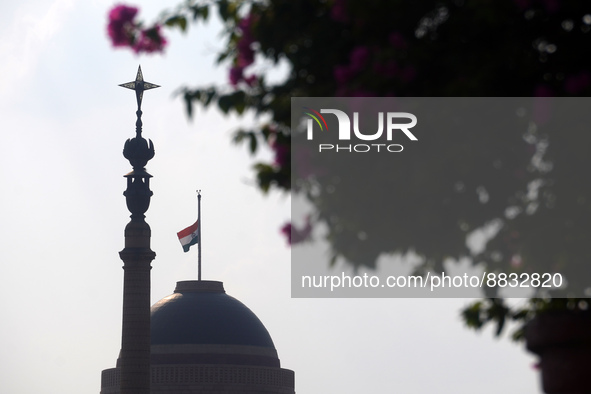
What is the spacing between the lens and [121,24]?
33.9 feet

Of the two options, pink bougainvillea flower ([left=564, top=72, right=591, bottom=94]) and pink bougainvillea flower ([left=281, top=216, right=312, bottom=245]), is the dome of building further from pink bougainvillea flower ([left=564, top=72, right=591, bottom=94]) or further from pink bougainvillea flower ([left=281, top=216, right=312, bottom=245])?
pink bougainvillea flower ([left=564, top=72, right=591, bottom=94])

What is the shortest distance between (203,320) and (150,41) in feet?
332

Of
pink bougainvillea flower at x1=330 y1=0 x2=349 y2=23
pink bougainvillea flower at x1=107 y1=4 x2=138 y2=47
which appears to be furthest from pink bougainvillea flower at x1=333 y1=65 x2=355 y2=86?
pink bougainvillea flower at x1=107 y1=4 x2=138 y2=47

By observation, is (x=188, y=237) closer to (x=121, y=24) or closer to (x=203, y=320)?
(x=203, y=320)

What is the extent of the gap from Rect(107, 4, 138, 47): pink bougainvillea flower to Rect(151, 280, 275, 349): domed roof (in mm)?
99595

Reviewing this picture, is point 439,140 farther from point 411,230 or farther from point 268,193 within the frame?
point 268,193

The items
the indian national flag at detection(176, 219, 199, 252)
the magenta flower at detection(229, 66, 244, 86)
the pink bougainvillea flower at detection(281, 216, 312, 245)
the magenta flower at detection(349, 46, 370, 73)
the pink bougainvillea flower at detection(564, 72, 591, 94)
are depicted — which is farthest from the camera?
the indian national flag at detection(176, 219, 199, 252)

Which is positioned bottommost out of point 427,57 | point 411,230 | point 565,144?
point 411,230

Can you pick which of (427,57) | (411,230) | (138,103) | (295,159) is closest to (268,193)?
(295,159)

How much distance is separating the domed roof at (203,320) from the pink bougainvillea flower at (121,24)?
327 feet

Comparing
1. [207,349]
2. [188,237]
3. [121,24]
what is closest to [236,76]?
[121,24]

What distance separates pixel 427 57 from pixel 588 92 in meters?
1.30

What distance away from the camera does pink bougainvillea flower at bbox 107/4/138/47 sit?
1034cm

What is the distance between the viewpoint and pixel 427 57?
8.72m
